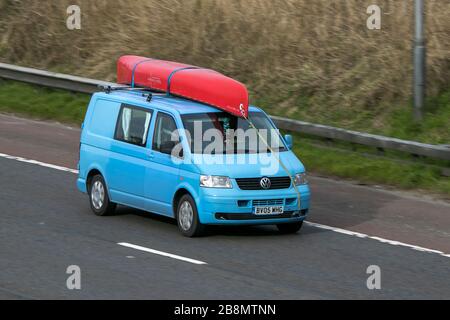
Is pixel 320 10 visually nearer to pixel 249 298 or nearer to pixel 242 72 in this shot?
pixel 242 72

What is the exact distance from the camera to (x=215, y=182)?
15.2 metres

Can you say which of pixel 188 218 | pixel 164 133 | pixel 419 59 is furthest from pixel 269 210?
pixel 419 59

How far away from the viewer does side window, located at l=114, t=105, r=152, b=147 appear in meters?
16.3

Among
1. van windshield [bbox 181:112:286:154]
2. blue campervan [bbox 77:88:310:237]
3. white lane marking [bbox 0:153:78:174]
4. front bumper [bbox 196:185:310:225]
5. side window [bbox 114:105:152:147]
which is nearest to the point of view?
front bumper [bbox 196:185:310:225]

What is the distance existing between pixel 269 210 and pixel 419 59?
6.92 meters

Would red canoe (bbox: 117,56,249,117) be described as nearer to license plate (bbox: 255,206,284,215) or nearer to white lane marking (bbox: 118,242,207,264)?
license plate (bbox: 255,206,284,215)

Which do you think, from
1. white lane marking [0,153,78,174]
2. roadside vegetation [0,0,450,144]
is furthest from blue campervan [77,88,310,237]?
roadside vegetation [0,0,450,144]

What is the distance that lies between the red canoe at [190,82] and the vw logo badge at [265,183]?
112 centimetres

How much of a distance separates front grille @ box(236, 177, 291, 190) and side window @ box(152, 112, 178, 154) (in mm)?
1173

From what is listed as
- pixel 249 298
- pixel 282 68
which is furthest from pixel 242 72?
pixel 249 298

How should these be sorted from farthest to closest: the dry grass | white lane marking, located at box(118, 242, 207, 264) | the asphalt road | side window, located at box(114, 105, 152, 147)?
the dry grass < side window, located at box(114, 105, 152, 147) < white lane marking, located at box(118, 242, 207, 264) < the asphalt road

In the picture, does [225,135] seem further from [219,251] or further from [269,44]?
[269,44]
